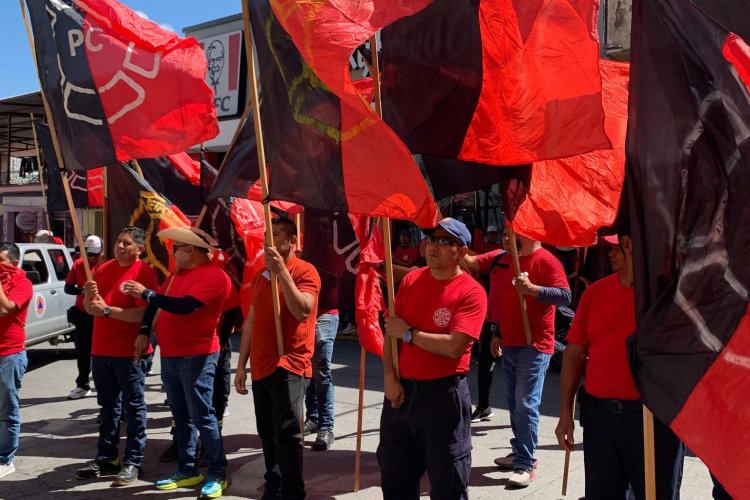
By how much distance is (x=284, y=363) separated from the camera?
4930 millimetres

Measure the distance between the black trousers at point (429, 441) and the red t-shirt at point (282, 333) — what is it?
1106mm

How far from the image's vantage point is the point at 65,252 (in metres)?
12.4

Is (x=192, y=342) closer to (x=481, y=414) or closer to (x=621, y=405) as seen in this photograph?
(x=621, y=405)

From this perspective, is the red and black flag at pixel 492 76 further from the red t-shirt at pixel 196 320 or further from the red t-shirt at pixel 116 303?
the red t-shirt at pixel 116 303

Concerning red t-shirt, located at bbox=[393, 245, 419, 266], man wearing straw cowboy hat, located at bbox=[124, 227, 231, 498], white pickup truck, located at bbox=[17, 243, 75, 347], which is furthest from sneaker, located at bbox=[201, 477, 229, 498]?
red t-shirt, located at bbox=[393, 245, 419, 266]

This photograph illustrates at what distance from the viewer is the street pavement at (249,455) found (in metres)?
5.66

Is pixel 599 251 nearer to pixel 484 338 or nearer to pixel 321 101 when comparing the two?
pixel 484 338

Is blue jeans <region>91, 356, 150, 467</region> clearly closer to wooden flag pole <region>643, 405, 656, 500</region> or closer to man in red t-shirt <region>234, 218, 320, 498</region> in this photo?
man in red t-shirt <region>234, 218, 320, 498</region>

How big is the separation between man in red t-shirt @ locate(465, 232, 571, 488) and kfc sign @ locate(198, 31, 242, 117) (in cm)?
1392

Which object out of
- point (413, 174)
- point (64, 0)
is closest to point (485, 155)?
point (413, 174)

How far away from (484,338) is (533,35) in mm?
3815

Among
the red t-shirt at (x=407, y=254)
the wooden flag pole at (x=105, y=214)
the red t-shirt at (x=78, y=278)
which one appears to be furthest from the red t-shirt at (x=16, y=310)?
the red t-shirt at (x=407, y=254)

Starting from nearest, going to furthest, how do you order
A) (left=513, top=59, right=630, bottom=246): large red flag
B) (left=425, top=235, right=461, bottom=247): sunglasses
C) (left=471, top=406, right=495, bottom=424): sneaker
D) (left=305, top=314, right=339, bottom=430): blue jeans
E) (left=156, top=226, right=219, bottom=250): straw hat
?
(left=425, top=235, right=461, bottom=247): sunglasses < (left=513, top=59, right=630, bottom=246): large red flag < (left=156, top=226, right=219, bottom=250): straw hat < (left=305, top=314, right=339, bottom=430): blue jeans < (left=471, top=406, right=495, bottom=424): sneaker

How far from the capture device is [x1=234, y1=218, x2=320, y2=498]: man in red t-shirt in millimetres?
4867
